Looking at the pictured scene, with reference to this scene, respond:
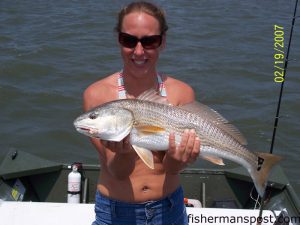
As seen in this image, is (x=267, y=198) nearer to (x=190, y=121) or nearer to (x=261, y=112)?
(x=190, y=121)

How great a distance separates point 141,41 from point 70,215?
2621 millimetres

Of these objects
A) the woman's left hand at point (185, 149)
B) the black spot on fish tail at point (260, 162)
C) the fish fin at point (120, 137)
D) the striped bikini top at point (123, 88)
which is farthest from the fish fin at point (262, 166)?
the fish fin at point (120, 137)

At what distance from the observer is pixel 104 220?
3771 millimetres

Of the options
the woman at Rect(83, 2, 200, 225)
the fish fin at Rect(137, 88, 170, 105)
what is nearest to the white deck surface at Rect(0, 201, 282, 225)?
the woman at Rect(83, 2, 200, 225)

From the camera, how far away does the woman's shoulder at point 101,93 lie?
12.3 ft

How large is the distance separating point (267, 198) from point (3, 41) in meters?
11.6

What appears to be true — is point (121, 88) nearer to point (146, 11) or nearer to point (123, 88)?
point (123, 88)

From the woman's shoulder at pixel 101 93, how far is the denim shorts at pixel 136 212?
725 millimetres

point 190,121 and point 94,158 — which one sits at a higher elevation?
point 190,121

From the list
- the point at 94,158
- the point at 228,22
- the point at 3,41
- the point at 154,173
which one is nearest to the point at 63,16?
the point at 3,41

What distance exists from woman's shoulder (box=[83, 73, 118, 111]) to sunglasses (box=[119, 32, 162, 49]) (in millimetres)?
373

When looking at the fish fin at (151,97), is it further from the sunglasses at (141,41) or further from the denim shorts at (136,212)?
the denim shorts at (136,212)

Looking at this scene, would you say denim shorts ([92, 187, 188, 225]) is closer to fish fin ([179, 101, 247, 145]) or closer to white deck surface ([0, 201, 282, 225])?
fish fin ([179, 101, 247, 145])

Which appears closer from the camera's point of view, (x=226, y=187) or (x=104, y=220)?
(x=104, y=220)
